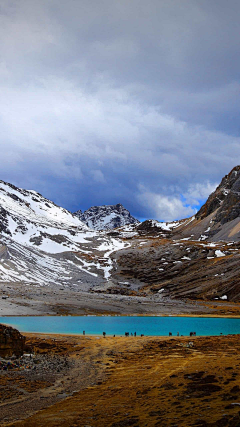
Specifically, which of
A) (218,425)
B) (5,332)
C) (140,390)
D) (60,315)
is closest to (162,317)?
(60,315)

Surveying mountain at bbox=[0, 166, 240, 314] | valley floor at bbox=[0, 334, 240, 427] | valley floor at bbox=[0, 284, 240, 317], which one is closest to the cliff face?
valley floor at bbox=[0, 334, 240, 427]

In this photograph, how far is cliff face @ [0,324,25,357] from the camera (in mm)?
28453

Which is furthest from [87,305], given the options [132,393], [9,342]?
[132,393]

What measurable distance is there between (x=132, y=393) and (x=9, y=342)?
48.6 feet

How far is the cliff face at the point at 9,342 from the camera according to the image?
2845cm

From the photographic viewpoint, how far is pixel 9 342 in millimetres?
28906

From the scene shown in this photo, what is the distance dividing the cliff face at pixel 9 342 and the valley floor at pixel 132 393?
10.4 ft

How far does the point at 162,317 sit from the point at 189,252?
90815 millimetres

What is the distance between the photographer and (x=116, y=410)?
50.3ft

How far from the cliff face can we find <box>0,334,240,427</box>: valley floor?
10.4 feet

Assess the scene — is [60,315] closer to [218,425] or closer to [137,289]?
[137,289]

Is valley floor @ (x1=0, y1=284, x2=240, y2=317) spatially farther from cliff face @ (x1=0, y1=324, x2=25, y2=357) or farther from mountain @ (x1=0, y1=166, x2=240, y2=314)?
cliff face @ (x1=0, y1=324, x2=25, y2=357)

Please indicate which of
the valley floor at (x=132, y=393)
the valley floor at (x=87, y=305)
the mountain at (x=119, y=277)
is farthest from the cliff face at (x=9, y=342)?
the mountain at (x=119, y=277)

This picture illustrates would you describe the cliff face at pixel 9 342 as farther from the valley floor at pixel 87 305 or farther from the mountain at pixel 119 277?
the mountain at pixel 119 277
